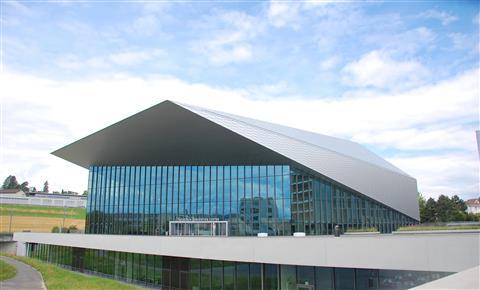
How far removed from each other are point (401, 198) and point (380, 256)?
2947 centimetres

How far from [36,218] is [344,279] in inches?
2732

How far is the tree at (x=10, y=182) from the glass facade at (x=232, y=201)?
124290 mm

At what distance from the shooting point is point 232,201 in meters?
36.4

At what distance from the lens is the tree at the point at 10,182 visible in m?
153

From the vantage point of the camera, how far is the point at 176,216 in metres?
40.0

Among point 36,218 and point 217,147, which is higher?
point 217,147

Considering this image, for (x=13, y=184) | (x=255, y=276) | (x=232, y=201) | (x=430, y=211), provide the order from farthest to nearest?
(x=13, y=184) → (x=430, y=211) → (x=232, y=201) → (x=255, y=276)

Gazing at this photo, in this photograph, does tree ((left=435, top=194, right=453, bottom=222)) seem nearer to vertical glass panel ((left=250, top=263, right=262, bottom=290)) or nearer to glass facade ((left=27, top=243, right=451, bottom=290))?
glass facade ((left=27, top=243, right=451, bottom=290))

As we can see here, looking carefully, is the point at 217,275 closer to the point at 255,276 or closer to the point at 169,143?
the point at 255,276

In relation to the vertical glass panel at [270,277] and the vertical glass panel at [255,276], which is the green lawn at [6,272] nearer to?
the vertical glass panel at [255,276]

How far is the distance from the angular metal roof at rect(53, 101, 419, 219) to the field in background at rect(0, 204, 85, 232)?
1348 inches

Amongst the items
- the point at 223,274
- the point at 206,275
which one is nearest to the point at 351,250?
the point at 223,274

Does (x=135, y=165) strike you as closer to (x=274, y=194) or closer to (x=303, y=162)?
(x=274, y=194)

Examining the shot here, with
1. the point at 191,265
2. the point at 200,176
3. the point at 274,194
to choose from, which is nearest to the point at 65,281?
the point at 191,265
